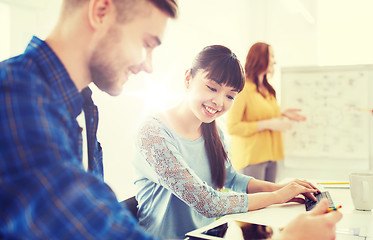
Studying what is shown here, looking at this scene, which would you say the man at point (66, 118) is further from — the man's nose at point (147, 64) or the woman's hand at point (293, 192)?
the woman's hand at point (293, 192)

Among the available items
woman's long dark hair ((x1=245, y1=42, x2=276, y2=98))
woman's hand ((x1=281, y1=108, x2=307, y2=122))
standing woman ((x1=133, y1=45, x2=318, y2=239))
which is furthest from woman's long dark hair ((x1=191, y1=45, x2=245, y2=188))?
woman's hand ((x1=281, y1=108, x2=307, y2=122))

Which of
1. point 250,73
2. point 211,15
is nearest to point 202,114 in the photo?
point 250,73

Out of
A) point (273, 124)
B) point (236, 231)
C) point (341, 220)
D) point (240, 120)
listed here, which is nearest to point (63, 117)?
point (236, 231)

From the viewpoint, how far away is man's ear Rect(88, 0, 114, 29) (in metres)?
0.52

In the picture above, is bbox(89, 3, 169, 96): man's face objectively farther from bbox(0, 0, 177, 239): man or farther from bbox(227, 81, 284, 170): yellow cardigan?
bbox(227, 81, 284, 170): yellow cardigan

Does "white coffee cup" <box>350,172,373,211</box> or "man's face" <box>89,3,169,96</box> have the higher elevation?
"man's face" <box>89,3,169,96</box>

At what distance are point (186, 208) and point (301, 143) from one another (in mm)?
1675

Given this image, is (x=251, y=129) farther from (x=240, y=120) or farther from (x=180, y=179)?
(x=180, y=179)

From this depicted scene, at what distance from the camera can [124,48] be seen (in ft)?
1.79

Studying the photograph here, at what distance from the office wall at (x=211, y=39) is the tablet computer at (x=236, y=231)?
0.48m

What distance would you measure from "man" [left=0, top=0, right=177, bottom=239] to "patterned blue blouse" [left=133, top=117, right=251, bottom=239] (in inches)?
17.8

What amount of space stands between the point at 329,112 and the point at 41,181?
2449 mm

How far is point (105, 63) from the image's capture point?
55 cm

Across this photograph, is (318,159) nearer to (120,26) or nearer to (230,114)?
(230,114)
